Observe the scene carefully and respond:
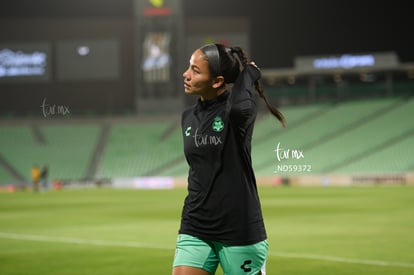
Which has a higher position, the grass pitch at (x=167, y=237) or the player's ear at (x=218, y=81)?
the player's ear at (x=218, y=81)

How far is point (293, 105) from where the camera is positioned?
199ft

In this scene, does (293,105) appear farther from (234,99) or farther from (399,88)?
(234,99)

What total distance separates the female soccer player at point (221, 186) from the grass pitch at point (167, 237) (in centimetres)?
708

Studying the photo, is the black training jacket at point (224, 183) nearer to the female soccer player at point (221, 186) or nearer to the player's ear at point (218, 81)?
the female soccer player at point (221, 186)

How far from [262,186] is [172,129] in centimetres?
1626

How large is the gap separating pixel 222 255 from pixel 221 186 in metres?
0.47

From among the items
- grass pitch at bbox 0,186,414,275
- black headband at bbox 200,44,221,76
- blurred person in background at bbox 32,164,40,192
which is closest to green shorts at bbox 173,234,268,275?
black headband at bbox 200,44,221,76

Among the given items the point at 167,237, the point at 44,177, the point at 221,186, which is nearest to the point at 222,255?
the point at 221,186

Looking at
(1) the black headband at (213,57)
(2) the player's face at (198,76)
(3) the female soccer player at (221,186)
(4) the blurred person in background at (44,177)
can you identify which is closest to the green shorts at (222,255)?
(3) the female soccer player at (221,186)

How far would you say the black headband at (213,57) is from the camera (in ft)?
17.9

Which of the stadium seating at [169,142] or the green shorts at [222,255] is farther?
the stadium seating at [169,142]

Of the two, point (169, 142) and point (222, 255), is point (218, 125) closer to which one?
point (222, 255)

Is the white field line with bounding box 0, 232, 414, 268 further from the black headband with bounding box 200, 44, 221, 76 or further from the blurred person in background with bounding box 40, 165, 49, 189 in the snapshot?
Answer: the blurred person in background with bounding box 40, 165, 49, 189

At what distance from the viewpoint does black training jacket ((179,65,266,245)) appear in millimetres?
5465
